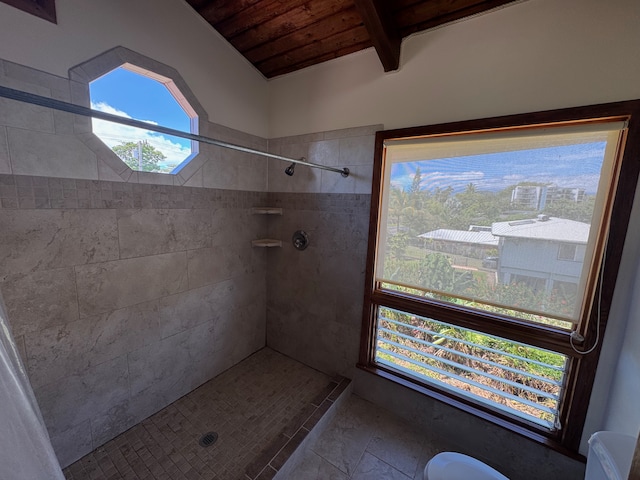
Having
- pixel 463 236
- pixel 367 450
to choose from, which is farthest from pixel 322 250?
pixel 367 450

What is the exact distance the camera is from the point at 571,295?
4.28ft

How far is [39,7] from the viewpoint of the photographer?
1140mm

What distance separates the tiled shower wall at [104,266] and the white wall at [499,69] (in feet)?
3.31

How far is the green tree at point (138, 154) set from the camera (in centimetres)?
148

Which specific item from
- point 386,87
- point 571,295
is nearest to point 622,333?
point 571,295

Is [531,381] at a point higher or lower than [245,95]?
lower

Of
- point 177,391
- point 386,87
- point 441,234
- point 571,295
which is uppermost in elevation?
point 386,87

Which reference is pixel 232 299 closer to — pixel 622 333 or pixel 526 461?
pixel 526 461

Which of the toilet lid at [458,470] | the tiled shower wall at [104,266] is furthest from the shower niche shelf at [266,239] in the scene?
the toilet lid at [458,470]

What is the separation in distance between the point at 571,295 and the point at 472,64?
4.40 ft

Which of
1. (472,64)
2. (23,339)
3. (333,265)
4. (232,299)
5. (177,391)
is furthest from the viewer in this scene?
(232,299)

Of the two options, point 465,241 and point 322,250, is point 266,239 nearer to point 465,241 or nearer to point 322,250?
point 322,250

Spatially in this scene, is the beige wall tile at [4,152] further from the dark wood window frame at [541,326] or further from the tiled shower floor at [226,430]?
the dark wood window frame at [541,326]

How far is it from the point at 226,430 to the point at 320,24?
2.73 metres
